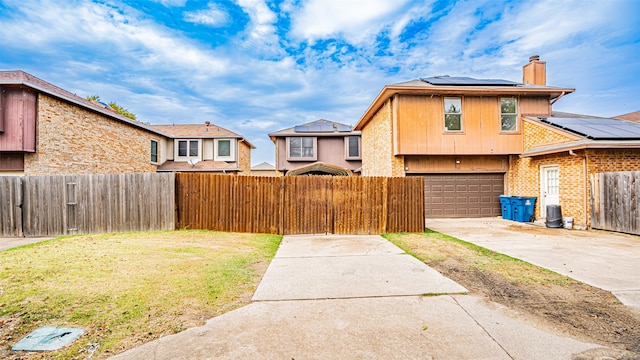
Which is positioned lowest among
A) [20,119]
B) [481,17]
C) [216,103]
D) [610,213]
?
[610,213]

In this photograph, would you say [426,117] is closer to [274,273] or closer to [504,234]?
[504,234]

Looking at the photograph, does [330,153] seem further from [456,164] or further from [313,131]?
[456,164]

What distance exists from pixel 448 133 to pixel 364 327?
11.5 m

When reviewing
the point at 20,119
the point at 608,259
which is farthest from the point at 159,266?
the point at 20,119

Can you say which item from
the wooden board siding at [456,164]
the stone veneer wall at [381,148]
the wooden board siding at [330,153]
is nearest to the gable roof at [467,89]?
the stone veneer wall at [381,148]

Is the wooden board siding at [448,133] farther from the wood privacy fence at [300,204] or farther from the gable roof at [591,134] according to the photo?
the wood privacy fence at [300,204]

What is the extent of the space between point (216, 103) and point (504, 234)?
31798 mm

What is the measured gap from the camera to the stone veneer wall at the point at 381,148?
12.7 metres

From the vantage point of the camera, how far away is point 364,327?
9.69ft

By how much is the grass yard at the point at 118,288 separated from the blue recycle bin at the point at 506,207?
10927 millimetres

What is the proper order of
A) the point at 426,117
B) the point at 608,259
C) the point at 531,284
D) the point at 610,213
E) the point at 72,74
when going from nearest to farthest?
the point at 531,284 < the point at 608,259 < the point at 610,213 < the point at 426,117 < the point at 72,74

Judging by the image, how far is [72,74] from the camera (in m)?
25.0

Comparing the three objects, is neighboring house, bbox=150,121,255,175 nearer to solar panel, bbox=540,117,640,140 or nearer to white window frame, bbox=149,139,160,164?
white window frame, bbox=149,139,160,164

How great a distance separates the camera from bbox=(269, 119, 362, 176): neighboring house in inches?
816
